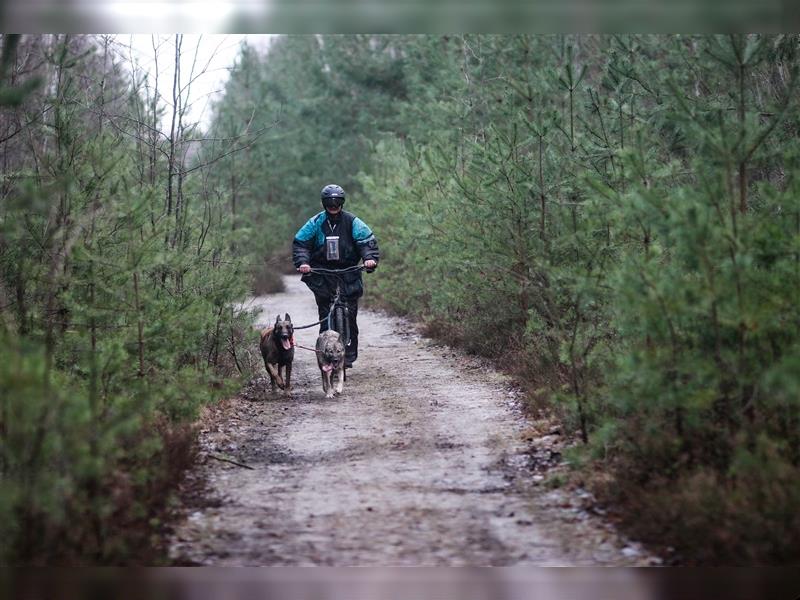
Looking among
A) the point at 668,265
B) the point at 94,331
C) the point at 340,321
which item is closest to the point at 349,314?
the point at 340,321

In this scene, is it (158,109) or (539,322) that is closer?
(539,322)

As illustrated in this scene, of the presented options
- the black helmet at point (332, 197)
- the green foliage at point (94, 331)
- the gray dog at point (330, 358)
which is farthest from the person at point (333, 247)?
the green foliage at point (94, 331)

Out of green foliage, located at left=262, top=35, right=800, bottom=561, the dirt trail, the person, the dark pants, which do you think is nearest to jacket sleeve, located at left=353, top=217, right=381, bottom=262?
the person

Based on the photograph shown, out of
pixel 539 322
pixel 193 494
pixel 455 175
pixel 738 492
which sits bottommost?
pixel 193 494

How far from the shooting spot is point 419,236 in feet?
45.1

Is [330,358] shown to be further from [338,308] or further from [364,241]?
[364,241]

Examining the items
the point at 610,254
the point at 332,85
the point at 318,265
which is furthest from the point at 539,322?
the point at 332,85

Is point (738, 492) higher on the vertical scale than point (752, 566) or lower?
higher

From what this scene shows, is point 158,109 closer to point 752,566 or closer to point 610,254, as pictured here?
point 610,254

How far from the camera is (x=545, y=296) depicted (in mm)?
9273

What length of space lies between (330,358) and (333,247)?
157 cm

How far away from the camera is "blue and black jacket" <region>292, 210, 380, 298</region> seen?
11.3m

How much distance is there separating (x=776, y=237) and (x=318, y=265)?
675 cm

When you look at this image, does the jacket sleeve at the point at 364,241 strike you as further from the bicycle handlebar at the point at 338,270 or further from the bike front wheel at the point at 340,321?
the bike front wheel at the point at 340,321
